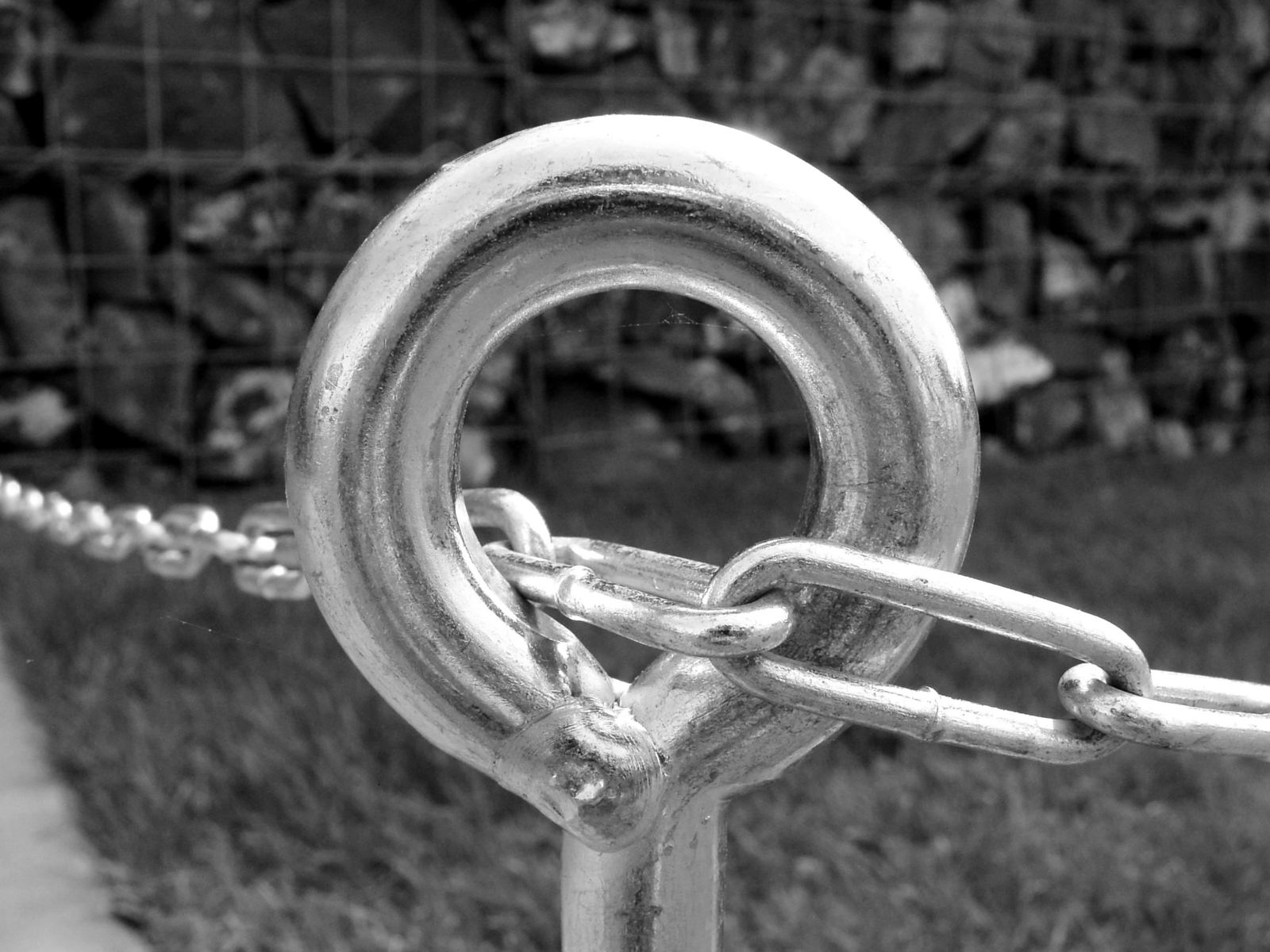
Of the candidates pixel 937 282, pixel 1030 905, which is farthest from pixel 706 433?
pixel 1030 905

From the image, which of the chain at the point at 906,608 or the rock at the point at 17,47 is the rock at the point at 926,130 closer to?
the rock at the point at 17,47

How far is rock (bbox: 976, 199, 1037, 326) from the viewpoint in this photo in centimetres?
391

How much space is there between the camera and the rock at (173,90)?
2818 mm

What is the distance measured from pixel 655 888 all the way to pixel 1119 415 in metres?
4.09

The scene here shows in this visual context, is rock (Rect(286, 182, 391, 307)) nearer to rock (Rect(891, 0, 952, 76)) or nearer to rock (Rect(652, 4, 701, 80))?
rock (Rect(652, 4, 701, 80))

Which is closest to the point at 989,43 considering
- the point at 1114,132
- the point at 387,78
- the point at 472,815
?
the point at 1114,132

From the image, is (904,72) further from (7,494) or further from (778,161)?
(778,161)

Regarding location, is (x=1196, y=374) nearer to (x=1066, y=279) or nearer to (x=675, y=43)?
(x=1066, y=279)

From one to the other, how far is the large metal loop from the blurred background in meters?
0.08

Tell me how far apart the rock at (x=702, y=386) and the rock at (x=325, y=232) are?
71 cm

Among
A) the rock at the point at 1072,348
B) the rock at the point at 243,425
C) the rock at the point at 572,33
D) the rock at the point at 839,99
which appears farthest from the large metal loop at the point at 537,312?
the rock at the point at 1072,348

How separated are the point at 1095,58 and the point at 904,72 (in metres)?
0.68

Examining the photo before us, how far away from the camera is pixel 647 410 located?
3.49 metres

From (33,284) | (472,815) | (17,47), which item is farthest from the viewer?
(33,284)
